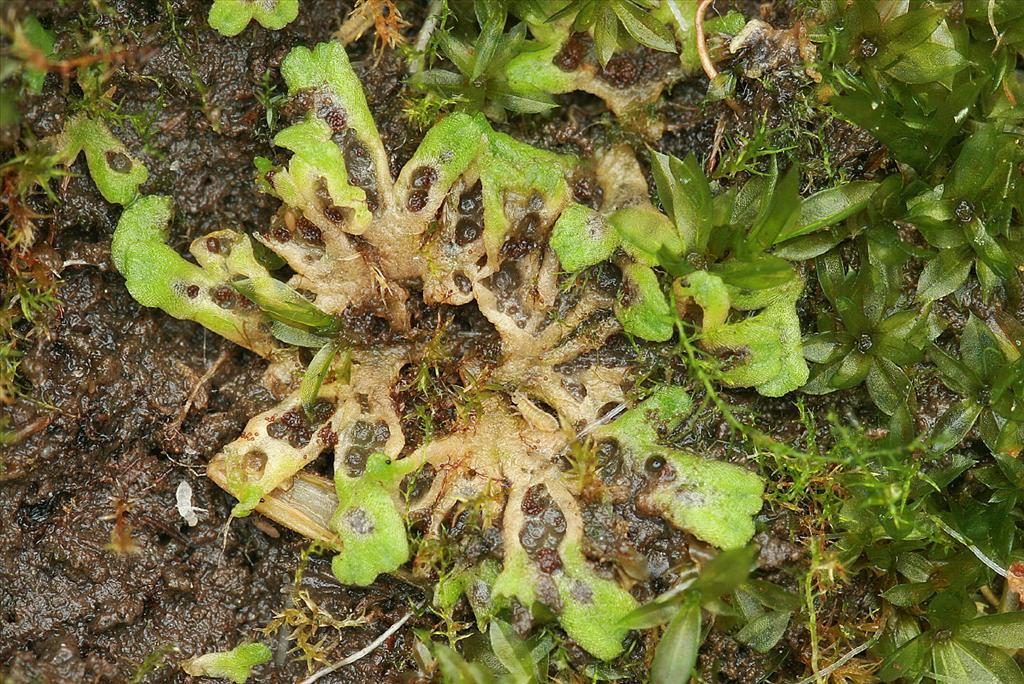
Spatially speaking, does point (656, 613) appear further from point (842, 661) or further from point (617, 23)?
point (617, 23)

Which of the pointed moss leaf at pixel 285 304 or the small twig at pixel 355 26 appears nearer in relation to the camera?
the pointed moss leaf at pixel 285 304

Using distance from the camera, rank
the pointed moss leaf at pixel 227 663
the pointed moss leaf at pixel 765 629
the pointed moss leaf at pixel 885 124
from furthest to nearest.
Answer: the pointed moss leaf at pixel 227 663 → the pointed moss leaf at pixel 765 629 → the pointed moss leaf at pixel 885 124

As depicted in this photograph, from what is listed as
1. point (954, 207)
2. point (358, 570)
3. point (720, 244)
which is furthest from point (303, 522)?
point (954, 207)

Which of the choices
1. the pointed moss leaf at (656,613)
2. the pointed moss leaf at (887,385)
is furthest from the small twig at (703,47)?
the pointed moss leaf at (656,613)

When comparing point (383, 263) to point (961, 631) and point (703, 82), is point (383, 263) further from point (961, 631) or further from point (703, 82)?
point (961, 631)

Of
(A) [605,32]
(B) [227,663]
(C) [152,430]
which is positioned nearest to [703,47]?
(A) [605,32]

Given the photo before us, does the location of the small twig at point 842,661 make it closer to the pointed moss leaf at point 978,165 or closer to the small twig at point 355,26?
the pointed moss leaf at point 978,165
